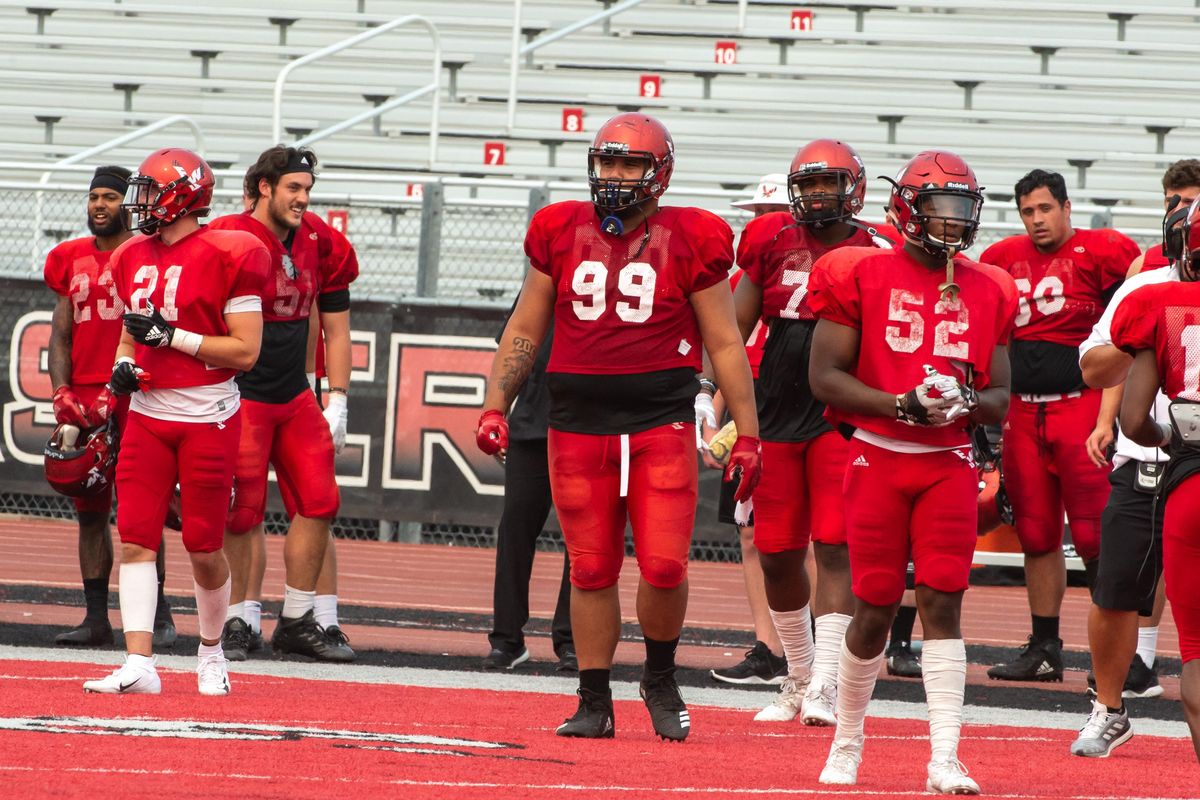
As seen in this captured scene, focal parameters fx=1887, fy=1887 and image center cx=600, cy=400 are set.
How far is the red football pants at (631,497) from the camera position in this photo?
5902 mm

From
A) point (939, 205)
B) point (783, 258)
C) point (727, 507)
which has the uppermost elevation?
point (939, 205)

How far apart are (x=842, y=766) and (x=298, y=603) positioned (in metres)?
3.44

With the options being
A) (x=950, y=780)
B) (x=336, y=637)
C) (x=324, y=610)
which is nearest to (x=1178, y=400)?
(x=950, y=780)

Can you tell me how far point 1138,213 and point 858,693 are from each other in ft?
26.4

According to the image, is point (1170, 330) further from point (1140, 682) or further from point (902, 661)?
point (902, 661)

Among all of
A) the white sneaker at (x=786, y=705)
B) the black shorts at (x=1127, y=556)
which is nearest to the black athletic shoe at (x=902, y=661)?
the white sneaker at (x=786, y=705)

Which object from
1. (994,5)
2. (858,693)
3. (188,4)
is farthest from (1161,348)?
(188,4)

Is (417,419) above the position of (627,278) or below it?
below

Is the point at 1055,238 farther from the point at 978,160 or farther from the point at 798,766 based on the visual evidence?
the point at 978,160

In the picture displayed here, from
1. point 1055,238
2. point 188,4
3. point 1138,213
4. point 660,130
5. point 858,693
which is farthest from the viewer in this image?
point 188,4

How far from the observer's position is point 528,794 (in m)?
4.61

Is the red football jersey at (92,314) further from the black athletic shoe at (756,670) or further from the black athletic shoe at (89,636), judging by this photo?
the black athletic shoe at (756,670)

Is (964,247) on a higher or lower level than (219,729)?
higher

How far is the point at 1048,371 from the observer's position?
8.37 meters
